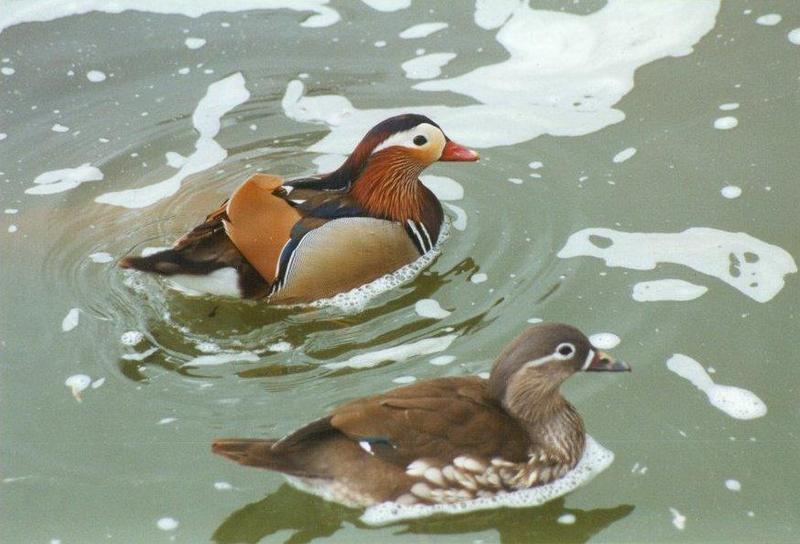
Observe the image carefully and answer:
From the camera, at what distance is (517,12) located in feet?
22.3

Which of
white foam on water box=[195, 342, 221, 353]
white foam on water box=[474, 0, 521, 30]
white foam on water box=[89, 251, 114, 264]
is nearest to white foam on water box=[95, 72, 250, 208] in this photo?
white foam on water box=[89, 251, 114, 264]

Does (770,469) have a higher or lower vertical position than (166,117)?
lower

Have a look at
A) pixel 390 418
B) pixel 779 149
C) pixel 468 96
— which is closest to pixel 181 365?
pixel 390 418

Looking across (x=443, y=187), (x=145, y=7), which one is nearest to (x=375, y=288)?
(x=443, y=187)

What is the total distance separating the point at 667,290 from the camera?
471 centimetres

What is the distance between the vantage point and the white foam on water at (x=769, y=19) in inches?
254

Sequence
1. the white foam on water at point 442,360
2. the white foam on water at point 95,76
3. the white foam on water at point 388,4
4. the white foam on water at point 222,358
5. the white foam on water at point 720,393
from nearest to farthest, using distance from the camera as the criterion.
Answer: the white foam on water at point 720,393 → the white foam on water at point 442,360 → the white foam on water at point 222,358 → the white foam on water at point 95,76 → the white foam on water at point 388,4

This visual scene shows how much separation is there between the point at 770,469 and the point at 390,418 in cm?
126

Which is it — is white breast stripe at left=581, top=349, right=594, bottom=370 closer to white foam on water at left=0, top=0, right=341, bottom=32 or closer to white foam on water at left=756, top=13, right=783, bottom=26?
white foam on water at left=756, top=13, right=783, bottom=26

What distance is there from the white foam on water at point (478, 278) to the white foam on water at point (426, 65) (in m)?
1.77

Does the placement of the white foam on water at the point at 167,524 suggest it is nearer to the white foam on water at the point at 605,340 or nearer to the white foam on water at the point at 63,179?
the white foam on water at the point at 605,340

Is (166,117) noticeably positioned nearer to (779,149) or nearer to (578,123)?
(578,123)

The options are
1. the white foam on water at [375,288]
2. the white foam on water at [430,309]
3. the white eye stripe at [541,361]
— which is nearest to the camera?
the white eye stripe at [541,361]

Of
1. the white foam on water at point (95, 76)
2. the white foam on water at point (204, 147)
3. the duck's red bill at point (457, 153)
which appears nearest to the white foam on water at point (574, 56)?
the duck's red bill at point (457, 153)
